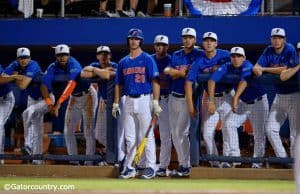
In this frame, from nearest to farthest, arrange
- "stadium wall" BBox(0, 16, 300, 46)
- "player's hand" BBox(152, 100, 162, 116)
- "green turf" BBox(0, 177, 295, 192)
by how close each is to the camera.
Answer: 1. "green turf" BBox(0, 177, 295, 192)
2. "player's hand" BBox(152, 100, 162, 116)
3. "stadium wall" BBox(0, 16, 300, 46)

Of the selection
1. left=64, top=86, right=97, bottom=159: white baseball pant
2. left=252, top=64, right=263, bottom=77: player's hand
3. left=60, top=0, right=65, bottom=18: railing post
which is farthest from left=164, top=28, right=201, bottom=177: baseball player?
left=60, top=0, right=65, bottom=18: railing post

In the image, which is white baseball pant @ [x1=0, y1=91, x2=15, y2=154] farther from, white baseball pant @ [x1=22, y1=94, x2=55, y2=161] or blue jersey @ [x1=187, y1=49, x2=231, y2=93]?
blue jersey @ [x1=187, y1=49, x2=231, y2=93]

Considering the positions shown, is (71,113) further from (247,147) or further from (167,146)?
(247,147)

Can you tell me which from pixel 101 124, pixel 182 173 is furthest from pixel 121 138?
pixel 182 173

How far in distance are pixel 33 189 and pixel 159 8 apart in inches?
258

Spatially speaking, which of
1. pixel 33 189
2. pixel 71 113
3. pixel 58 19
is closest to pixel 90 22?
pixel 58 19

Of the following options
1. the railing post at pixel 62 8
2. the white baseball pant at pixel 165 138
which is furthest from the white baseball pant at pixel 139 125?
the railing post at pixel 62 8

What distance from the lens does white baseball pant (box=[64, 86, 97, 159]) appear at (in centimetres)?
982

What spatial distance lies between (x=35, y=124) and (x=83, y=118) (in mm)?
652

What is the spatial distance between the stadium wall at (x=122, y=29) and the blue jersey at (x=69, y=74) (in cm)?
348

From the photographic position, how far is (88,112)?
9.85 m

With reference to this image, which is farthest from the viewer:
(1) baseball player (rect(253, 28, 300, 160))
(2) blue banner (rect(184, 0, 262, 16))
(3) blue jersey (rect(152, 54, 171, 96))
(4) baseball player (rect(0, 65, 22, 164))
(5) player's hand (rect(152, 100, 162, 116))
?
(2) blue banner (rect(184, 0, 262, 16))

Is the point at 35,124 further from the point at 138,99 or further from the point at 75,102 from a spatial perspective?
the point at 138,99

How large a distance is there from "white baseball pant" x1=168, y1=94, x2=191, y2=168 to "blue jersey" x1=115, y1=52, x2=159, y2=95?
37 cm
